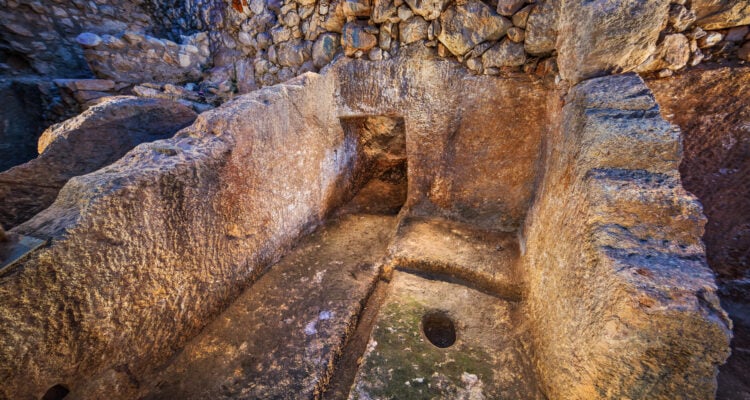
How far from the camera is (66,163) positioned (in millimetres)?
1731

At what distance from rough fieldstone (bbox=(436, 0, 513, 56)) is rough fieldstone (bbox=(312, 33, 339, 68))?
938 mm

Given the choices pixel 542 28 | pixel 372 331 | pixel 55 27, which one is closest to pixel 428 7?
pixel 542 28

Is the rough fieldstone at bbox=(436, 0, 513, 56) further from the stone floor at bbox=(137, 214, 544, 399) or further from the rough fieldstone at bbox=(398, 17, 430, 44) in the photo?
the stone floor at bbox=(137, 214, 544, 399)

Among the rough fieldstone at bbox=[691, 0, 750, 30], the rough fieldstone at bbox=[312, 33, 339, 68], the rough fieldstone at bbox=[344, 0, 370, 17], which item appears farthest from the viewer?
the rough fieldstone at bbox=[312, 33, 339, 68]

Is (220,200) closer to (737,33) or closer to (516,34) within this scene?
(516,34)

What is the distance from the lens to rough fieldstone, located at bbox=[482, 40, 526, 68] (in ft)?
6.19

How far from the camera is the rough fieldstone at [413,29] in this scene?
208 cm

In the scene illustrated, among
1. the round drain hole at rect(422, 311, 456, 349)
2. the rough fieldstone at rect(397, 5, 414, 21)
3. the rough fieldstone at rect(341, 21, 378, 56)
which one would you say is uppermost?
the rough fieldstone at rect(397, 5, 414, 21)

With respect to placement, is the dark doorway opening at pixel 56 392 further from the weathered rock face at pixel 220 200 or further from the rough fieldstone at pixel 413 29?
the rough fieldstone at pixel 413 29

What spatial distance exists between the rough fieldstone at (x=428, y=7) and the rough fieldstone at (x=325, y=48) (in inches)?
28.3

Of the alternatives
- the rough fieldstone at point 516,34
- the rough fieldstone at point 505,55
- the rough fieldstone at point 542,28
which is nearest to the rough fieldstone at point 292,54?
the rough fieldstone at point 505,55

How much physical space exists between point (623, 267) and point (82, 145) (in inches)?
115

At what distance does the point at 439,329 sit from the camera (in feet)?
5.90

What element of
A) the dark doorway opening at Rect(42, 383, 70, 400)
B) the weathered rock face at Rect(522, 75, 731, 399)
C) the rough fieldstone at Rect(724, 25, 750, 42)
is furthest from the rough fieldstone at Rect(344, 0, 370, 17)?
the dark doorway opening at Rect(42, 383, 70, 400)
